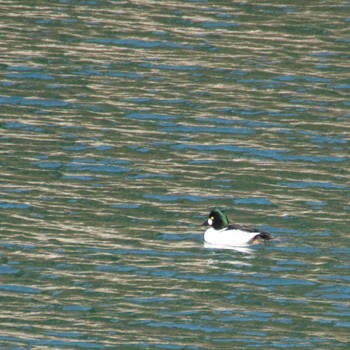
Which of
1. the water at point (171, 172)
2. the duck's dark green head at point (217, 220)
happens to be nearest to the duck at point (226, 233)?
the duck's dark green head at point (217, 220)

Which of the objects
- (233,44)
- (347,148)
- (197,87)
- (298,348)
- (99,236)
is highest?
(233,44)

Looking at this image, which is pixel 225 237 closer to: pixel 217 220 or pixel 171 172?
pixel 217 220

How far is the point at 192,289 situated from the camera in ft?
68.1

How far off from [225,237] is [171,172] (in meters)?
3.18

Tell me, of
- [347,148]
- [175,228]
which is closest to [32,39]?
[347,148]

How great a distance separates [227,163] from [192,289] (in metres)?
6.67

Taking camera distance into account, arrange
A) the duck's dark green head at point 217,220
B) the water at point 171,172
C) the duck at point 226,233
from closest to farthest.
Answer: the water at point 171,172 < the duck at point 226,233 < the duck's dark green head at point 217,220

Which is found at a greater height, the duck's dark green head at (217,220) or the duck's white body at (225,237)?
the duck's dark green head at (217,220)

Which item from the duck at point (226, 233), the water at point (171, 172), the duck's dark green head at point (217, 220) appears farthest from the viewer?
the duck's dark green head at point (217, 220)

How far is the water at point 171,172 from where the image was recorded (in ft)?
64.3

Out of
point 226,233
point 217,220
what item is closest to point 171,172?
point 226,233

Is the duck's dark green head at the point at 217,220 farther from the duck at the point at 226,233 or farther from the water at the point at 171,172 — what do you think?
the water at the point at 171,172

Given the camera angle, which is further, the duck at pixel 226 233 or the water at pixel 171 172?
the duck at pixel 226 233

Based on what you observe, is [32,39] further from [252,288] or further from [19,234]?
[252,288]
